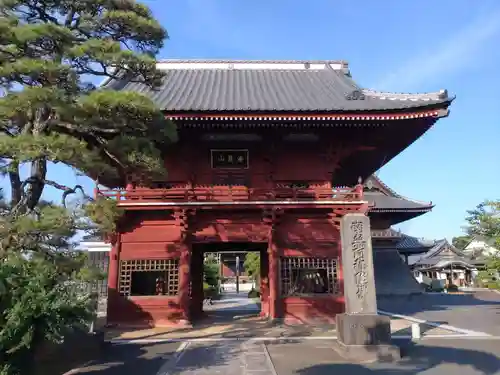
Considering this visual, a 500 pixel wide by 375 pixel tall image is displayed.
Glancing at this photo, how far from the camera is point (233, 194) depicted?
49.6 feet

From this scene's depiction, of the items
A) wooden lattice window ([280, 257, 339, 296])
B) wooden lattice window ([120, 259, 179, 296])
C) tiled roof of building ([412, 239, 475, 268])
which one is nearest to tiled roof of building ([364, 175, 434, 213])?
wooden lattice window ([280, 257, 339, 296])

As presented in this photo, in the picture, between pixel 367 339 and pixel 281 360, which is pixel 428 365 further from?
pixel 281 360

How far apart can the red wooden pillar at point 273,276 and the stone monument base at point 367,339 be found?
4.65 m

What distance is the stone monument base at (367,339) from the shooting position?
9.52 metres

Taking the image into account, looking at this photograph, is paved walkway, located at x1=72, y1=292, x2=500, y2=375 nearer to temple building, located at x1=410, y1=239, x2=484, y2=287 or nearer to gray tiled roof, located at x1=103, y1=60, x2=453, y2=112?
gray tiled roof, located at x1=103, y1=60, x2=453, y2=112

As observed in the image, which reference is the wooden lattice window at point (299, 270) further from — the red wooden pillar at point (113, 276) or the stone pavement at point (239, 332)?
A: the red wooden pillar at point (113, 276)

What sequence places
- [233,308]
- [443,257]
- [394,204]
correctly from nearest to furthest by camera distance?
[233,308] → [394,204] → [443,257]

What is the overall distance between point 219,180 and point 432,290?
132ft

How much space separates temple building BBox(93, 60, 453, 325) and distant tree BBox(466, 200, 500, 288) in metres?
3.45

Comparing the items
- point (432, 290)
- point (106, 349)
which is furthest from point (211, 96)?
point (432, 290)

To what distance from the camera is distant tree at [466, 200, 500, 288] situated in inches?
470

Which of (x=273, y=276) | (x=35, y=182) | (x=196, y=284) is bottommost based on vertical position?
(x=196, y=284)

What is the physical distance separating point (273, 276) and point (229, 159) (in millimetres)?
4959

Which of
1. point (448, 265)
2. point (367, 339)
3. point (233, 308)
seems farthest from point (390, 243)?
point (448, 265)
